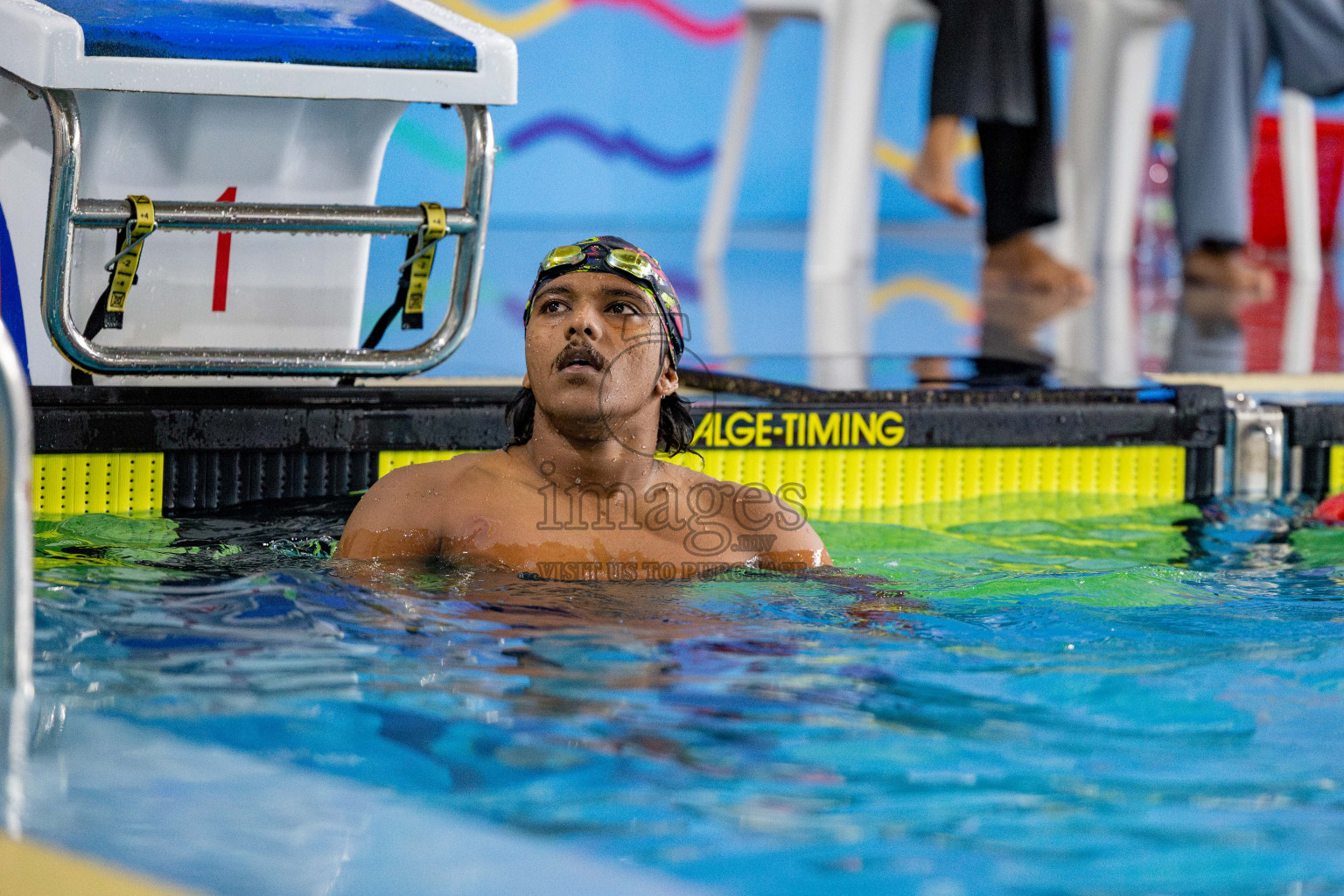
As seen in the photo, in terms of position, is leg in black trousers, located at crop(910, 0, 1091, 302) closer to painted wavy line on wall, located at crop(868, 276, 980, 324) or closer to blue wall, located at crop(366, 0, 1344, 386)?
painted wavy line on wall, located at crop(868, 276, 980, 324)

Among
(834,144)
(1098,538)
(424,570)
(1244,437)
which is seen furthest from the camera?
(834,144)

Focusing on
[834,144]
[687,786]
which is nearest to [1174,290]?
[834,144]

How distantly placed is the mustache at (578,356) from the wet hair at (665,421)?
0.30 meters

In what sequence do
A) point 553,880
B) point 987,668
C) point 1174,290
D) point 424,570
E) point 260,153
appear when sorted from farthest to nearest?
1. point 1174,290
2. point 260,153
3. point 424,570
4. point 987,668
5. point 553,880

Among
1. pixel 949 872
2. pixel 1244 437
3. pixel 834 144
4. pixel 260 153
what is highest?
pixel 834 144

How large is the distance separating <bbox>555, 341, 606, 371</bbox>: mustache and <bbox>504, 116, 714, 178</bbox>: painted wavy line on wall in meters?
7.63

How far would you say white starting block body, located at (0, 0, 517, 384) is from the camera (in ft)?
8.87

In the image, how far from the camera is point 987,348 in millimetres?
4754

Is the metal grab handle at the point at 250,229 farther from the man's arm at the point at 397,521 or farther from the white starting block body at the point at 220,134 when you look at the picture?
the man's arm at the point at 397,521

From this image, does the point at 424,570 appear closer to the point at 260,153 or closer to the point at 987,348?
the point at 260,153

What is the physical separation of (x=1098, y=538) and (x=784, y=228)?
8091 millimetres

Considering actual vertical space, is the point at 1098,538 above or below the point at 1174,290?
below

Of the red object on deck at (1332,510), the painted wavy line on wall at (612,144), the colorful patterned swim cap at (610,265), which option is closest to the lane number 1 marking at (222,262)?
the colorful patterned swim cap at (610,265)

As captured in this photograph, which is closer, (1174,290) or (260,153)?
(260,153)
